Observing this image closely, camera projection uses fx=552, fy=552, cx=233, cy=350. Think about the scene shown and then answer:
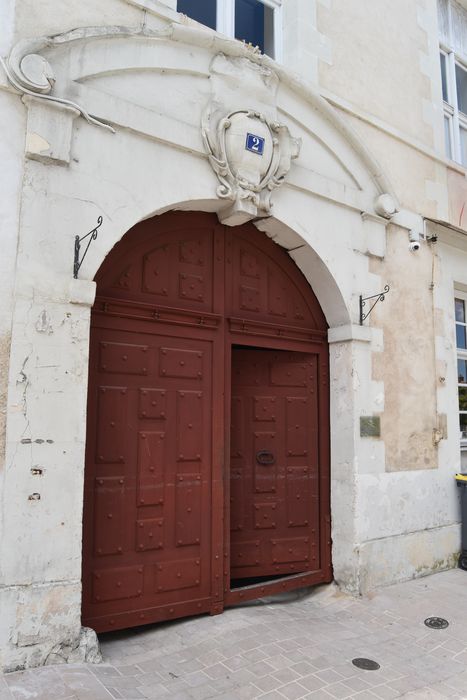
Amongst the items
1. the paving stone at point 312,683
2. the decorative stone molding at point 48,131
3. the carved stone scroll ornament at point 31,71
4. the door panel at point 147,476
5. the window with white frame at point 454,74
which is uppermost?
the window with white frame at point 454,74

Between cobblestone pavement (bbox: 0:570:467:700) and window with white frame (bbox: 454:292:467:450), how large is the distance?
2.36 metres

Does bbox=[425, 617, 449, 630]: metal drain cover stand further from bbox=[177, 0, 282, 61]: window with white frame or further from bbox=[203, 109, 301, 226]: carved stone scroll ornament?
bbox=[177, 0, 282, 61]: window with white frame

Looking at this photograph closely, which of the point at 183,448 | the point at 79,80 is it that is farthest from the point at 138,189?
the point at 183,448

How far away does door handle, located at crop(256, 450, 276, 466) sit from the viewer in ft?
15.3

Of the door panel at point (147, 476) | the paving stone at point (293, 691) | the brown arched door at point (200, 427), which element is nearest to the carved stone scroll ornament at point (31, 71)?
the brown arched door at point (200, 427)

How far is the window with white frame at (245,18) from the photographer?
466 centimetres

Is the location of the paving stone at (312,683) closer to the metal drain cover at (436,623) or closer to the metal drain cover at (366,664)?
the metal drain cover at (366,664)

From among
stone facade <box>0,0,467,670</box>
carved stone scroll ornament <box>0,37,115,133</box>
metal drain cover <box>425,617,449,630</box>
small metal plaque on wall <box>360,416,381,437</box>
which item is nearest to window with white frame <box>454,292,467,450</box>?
stone facade <box>0,0,467,670</box>

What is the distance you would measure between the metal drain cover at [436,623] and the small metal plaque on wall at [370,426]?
1498mm

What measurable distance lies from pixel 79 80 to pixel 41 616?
10.5 ft

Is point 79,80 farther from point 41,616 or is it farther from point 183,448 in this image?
point 41,616

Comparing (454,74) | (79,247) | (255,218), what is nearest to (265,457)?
(255,218)

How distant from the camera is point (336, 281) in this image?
4.84 m

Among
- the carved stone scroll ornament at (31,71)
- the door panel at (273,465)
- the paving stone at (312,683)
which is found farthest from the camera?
the door panel at (273,465)
